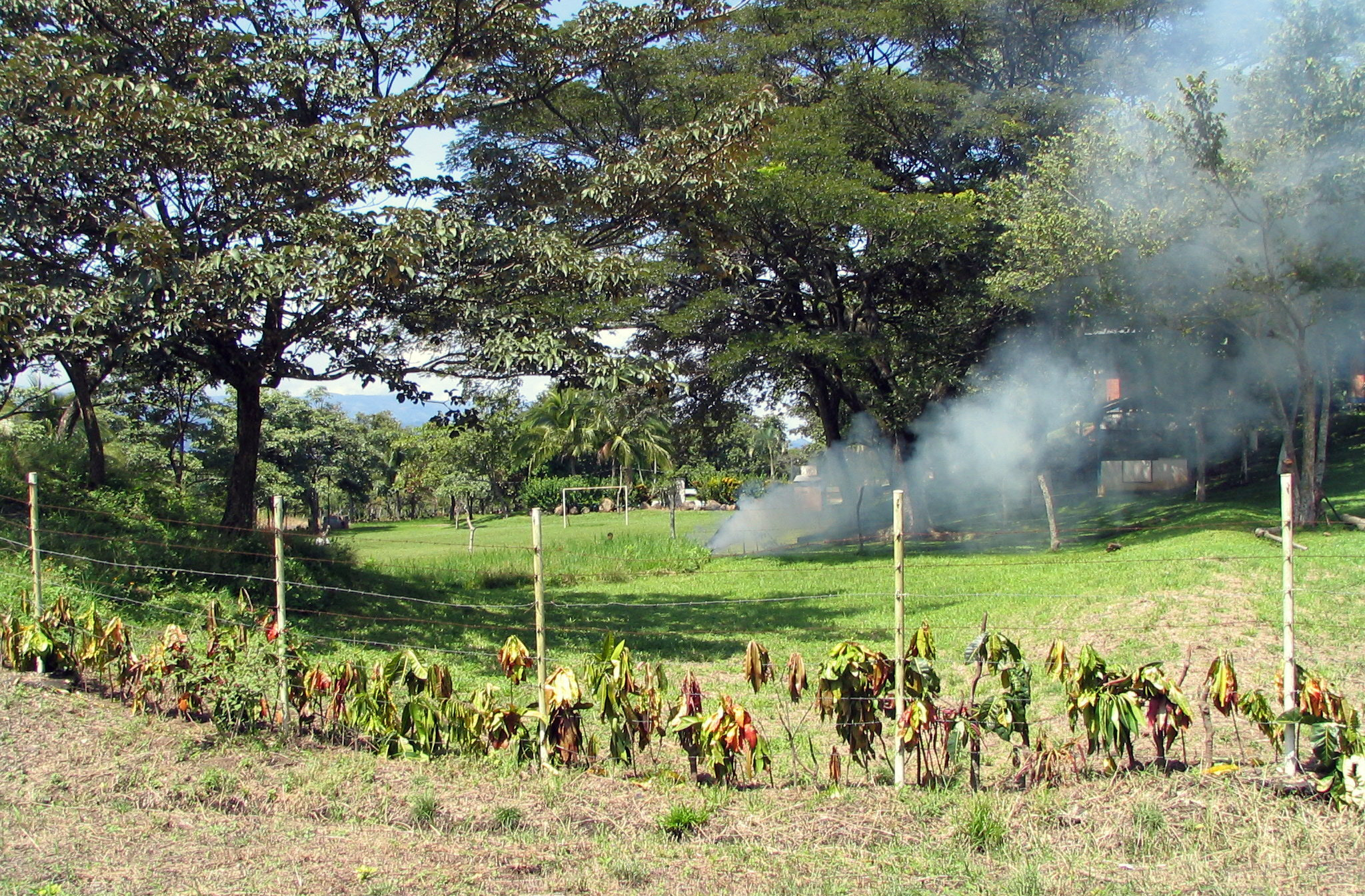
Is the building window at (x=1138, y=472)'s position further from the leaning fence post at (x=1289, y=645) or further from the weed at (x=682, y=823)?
the weed at (x=682, y=823)

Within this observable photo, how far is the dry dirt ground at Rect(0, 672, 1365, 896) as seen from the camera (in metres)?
4.10

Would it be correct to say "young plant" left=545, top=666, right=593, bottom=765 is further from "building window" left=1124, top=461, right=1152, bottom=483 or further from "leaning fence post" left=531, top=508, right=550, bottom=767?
"building window" left=1124, top=461, right=1152, bottom=483

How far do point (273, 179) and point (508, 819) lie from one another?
7.31m

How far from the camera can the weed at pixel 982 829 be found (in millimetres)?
4387

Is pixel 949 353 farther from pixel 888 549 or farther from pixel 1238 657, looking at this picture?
pixel 1238 657

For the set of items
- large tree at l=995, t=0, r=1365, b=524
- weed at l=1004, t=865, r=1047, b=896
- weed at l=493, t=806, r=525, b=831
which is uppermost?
large tree at l=995, t=0, r=1365, b=524

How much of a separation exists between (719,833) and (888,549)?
Result: 56.3ft

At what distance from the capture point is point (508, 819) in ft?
15.5

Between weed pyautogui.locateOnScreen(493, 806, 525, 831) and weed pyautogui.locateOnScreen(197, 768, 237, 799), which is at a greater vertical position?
weed pyautogui.locateOnScreen(197, 768, 237, 799)

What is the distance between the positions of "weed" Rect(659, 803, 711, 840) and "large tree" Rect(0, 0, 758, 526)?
546 centimetres

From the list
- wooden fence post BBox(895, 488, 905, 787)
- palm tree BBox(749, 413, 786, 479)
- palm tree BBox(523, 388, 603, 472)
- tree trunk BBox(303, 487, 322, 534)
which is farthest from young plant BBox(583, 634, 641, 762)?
palm tree BBox(749, 413, 786, 479)

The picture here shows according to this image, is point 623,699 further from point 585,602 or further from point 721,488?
point 721,488

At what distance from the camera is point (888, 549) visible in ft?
69.9

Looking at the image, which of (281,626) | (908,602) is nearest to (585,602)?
(908,602)
